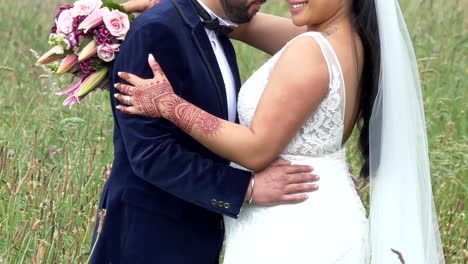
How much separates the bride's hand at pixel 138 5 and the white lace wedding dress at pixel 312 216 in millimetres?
615

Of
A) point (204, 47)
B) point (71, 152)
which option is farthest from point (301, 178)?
point (71, 152)

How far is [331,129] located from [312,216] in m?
0.36

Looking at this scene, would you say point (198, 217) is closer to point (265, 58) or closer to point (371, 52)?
point (371, 52)

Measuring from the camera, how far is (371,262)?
493 centimetres

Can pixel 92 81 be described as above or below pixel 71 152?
above

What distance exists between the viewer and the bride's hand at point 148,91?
467 cm

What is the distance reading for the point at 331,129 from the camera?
15.8 feet

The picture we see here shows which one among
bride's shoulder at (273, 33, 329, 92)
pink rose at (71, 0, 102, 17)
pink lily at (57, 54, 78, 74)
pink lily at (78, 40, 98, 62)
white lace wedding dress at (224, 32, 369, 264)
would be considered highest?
pink rose at (71, 0, 102, 17)

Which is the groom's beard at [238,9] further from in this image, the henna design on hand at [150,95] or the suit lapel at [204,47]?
the henna design on hand at [150,95]

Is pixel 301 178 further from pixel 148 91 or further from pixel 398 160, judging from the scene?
pixel 148 91

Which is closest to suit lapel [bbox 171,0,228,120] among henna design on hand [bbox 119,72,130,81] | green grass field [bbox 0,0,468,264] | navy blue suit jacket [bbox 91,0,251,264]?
navy blue suit jacket [bbox 91,0,251,264]

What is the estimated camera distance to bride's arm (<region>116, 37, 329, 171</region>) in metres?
4.63

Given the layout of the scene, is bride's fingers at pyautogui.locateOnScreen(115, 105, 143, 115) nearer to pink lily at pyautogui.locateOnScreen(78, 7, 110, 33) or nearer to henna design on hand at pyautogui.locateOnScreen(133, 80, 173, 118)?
henna design on hand at pyautogui.locateOnScreen(133, 80, 173, 118)

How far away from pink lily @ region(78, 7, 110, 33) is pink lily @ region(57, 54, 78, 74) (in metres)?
0.15
